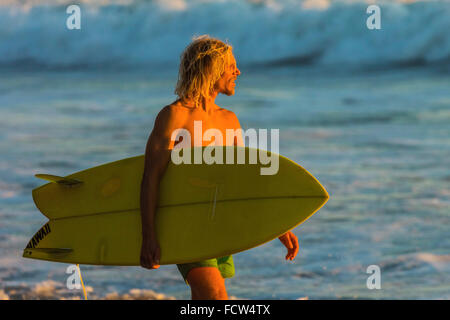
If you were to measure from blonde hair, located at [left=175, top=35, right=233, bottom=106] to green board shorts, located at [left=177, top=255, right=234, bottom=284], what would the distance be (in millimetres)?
524

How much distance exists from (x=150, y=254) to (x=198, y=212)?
23cm

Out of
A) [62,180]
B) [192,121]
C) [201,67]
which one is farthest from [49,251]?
[201,67]

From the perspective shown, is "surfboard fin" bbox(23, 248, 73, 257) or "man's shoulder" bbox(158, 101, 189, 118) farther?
"surfboard fin" bbox(23, 248, 73, 257)

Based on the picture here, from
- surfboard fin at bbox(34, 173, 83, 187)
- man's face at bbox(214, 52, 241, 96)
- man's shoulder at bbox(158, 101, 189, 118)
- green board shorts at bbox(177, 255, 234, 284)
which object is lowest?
green board shorts at bbox(177, 255, 234, 284)

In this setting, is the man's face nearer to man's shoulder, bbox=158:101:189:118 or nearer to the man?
the man

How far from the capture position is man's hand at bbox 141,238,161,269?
2.39m

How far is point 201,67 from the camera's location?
242cm

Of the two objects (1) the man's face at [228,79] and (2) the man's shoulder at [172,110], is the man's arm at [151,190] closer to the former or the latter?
(2) the man's shoulder at [172,110]

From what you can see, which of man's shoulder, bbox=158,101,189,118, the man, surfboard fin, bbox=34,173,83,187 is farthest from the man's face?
surfboard fin, bbox=34,173,83,187

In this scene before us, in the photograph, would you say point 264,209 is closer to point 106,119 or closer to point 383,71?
point 106,119

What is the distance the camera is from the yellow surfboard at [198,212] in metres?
2.45

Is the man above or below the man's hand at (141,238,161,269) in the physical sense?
above

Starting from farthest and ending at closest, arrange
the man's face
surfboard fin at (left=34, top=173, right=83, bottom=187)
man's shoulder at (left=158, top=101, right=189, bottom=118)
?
surfboard fin at (left=34, top=173, right=83, bottom=187)
the man's face
man's shoulder at (left=158, top=101, right=189, bottom=118)
